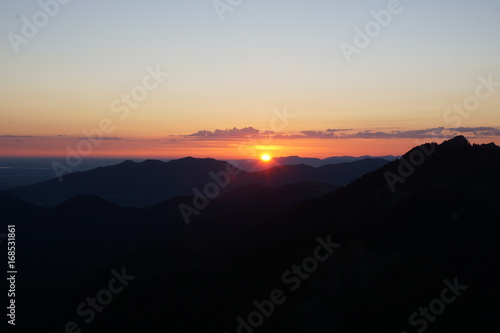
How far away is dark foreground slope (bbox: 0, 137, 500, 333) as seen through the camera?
5422cm

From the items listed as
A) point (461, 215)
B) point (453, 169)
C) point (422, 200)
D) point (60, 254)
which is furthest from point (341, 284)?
point (60, 254)

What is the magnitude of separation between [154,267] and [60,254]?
64.1 m

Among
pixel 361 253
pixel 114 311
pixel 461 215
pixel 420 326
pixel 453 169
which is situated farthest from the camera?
pixel 453 169

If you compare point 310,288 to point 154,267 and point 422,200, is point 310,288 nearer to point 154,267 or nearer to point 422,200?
point 422,200

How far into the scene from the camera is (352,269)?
63125 millimetres

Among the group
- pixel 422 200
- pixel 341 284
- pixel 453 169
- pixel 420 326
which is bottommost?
pixel 420 326

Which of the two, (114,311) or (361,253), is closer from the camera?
(361,253)

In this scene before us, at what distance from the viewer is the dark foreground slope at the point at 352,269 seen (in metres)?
54.2

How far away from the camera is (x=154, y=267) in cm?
13638

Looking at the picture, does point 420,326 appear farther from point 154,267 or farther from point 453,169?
point 154,267

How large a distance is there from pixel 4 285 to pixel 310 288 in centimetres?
12150

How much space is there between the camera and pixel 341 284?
203 ft

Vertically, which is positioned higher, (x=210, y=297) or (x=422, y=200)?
(x=422, y=200)

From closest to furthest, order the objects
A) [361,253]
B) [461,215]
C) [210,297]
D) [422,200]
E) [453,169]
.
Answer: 1. [361,253]
2. [210,297]
3. [461,215]
4. [422,200]
5. [453,169]
